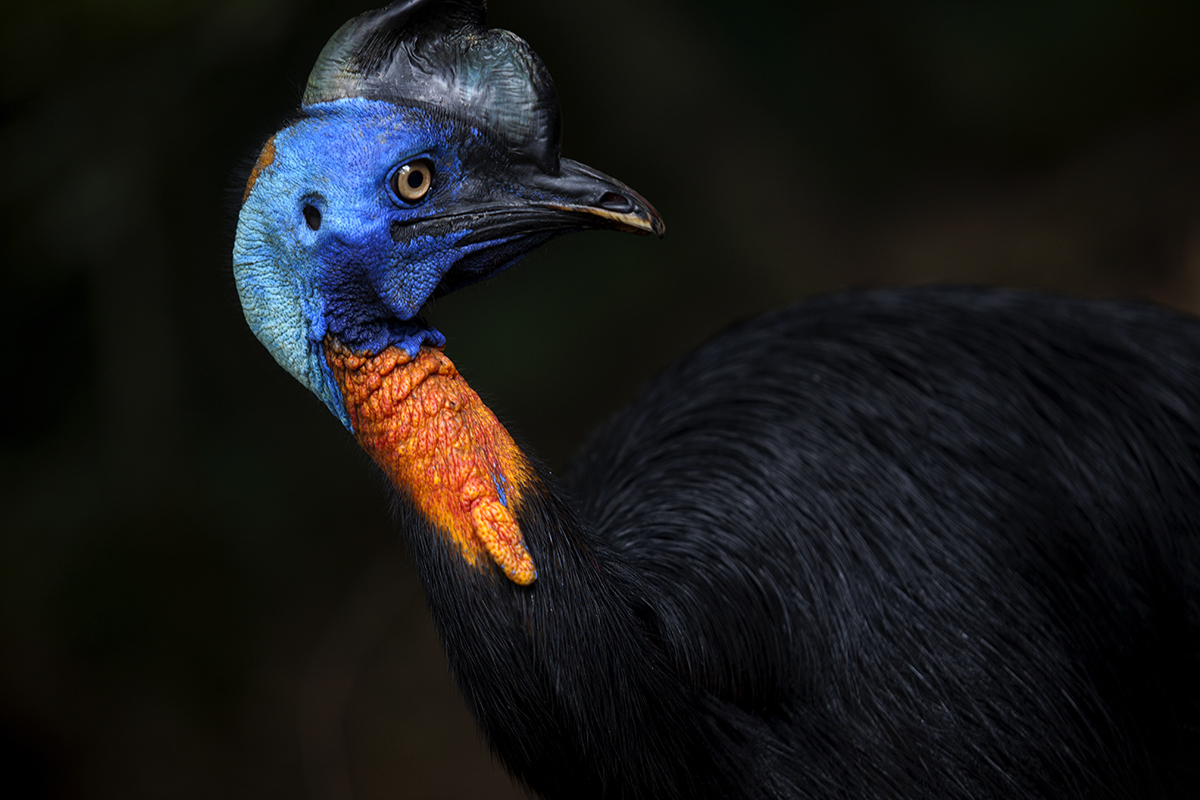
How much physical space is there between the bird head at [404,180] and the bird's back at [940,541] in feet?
1.83

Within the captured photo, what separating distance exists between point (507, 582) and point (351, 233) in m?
0.49

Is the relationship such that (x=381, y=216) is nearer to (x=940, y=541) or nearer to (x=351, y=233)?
(x=351, y=233)

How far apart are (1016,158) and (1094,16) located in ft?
1.92

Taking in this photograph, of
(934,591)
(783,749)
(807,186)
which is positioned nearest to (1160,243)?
(807,186)

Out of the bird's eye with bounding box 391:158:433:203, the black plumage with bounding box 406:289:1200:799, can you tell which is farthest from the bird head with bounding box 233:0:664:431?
the black plumage with bounding box 406:289:1200:799

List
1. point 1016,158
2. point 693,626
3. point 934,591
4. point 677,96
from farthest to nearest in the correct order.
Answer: point 1016,158
point 677,96
point 934,591
point 693,626

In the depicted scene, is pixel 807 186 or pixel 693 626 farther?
pixel 807 186

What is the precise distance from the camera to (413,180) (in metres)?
1.53

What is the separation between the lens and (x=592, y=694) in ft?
5.14

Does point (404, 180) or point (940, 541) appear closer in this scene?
point (404, 180)

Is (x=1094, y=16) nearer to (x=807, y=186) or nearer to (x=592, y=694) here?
(x=807, y=186)

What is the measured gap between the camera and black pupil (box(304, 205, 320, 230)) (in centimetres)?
154

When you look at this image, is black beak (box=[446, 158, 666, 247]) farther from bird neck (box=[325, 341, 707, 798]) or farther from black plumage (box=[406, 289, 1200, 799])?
black plumage (box=[406, 289, 1200, 799])

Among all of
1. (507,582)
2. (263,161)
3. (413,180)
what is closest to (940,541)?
(507,582)
